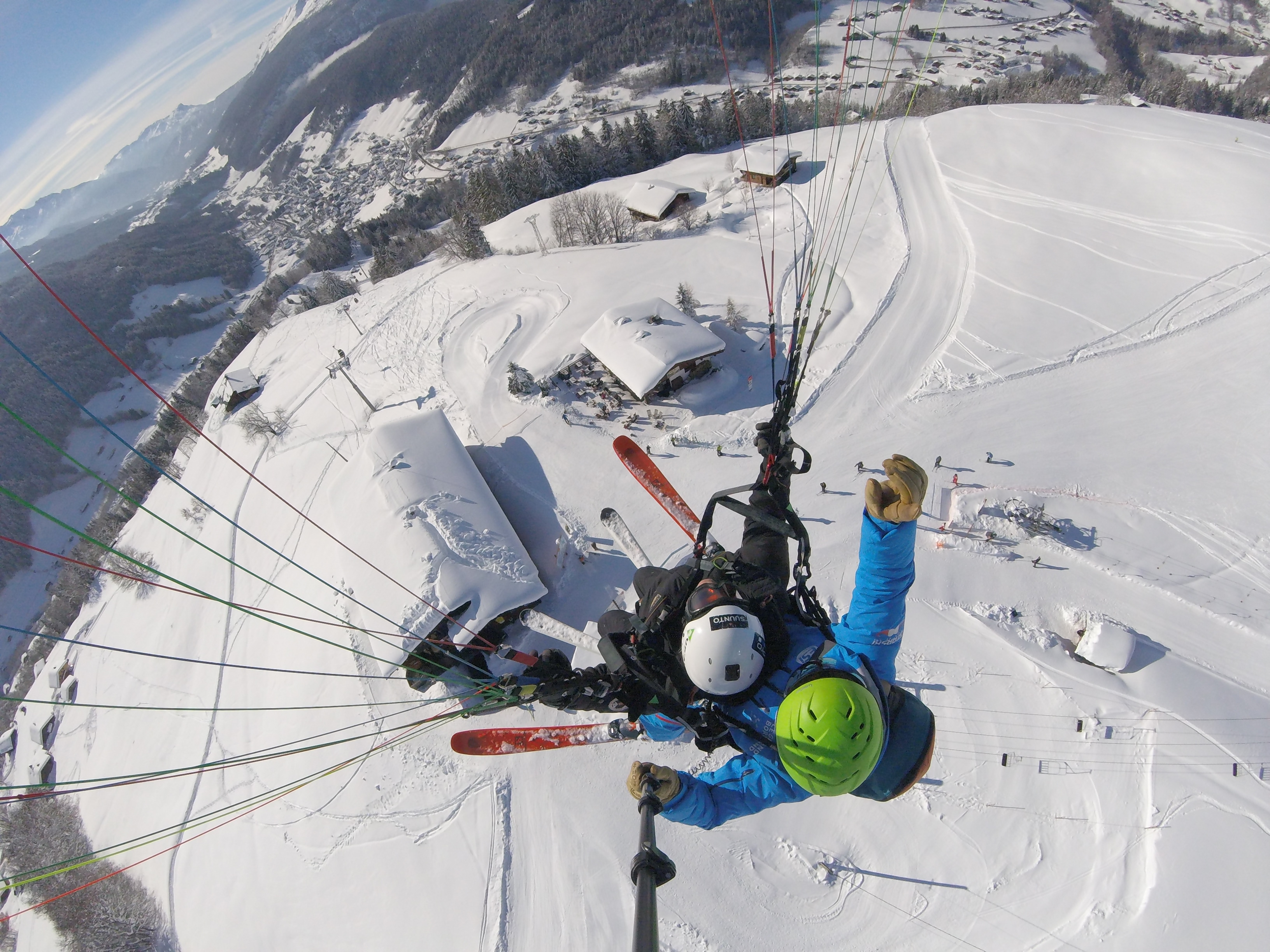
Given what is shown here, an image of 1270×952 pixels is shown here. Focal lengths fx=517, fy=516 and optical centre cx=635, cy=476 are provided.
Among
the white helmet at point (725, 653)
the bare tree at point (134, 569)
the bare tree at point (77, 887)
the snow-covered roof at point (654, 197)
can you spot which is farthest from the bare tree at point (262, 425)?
the white helmet at point (725, 653)

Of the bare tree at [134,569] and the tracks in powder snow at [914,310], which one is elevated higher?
the tracks in powder snow at [914,310]

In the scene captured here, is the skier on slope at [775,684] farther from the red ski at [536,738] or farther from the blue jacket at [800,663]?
the red ski at [536,738]

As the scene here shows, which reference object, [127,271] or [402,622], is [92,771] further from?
[127,271]

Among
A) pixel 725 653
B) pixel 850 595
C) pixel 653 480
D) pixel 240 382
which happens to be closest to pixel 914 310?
pixel 850 595

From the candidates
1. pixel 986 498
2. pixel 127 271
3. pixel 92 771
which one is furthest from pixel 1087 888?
pixel 127 271

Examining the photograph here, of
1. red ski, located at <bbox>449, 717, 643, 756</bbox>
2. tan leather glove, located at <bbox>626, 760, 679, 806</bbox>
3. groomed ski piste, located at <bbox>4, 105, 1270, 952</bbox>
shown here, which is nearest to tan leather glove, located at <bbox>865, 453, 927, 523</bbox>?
tan leather glove, located at <bbox>626, 760, 679, 806</bbox>

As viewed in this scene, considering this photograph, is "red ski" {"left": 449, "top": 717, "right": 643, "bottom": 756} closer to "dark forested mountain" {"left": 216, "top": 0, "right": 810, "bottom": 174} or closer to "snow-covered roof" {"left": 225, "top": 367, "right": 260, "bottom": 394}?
"snow-covered roof" {"left": 225, "top": 367, "right": 260, "bottom": 394}

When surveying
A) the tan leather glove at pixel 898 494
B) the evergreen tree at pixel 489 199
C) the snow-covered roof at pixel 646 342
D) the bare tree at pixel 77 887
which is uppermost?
the tan leather glove at pixel 898 494
